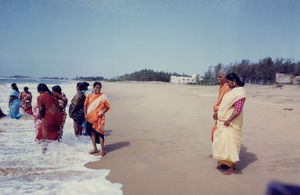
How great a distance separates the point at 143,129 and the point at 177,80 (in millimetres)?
75304

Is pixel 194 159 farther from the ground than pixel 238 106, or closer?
closer

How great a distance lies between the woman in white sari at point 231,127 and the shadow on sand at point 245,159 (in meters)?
0.30

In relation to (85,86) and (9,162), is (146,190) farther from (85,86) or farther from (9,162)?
(85,86)

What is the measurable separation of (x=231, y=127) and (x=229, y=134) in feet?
0.37

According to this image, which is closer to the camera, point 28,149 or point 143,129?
point 28,149

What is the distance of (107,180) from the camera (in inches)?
127

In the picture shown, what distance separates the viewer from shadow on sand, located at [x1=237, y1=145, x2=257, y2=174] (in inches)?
140

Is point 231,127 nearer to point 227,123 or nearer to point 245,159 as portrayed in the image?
point 227,123

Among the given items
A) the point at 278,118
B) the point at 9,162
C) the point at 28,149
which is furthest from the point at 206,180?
the point at 278,118

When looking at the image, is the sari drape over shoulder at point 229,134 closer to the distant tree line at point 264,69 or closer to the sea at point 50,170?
the sea at point 50,170

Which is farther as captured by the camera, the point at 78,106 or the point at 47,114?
the point at 78,106

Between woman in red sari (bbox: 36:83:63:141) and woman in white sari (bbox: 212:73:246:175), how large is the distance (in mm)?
3318

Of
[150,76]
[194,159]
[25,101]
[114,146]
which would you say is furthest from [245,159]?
[150,76]

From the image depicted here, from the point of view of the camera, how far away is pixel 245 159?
3832 millimetres
